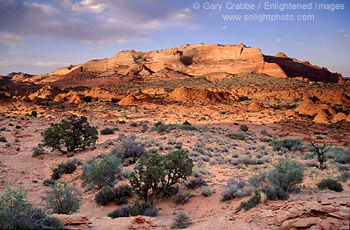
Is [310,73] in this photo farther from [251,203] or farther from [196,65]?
[251,203]

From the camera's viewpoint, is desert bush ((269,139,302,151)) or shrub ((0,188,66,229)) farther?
desert bush ((269,139,302,151))

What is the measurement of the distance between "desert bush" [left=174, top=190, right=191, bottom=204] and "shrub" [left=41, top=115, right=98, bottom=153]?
7950 millimetres

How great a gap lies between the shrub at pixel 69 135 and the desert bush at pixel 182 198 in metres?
7.95

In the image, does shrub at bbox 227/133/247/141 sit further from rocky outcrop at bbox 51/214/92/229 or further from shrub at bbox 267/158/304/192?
rocky outcrop at bbox 51/214/92/229

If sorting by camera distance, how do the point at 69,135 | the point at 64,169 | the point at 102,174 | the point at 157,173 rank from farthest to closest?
the point at 69,135 < the point at 64,169 < the point at 102,174 < the point at 157,173

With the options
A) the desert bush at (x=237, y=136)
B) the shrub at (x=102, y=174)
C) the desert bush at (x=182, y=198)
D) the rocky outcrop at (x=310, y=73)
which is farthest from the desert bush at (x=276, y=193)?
the rocky outcrop at (x=310, y=73)

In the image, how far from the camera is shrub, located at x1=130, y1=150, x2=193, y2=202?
6.77m

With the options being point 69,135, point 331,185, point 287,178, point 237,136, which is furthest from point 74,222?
point 237,136

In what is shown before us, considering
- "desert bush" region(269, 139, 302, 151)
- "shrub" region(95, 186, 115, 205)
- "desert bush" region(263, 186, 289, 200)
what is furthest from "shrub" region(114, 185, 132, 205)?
"desert bush" region(269, 139, 302, 151)

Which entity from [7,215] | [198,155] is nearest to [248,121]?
[198,155]

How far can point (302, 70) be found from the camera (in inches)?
2594

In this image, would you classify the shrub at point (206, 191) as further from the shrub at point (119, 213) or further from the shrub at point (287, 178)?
the shrub at point (119, 213)

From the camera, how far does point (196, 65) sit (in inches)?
2975

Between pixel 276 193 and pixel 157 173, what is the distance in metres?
3.25
